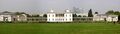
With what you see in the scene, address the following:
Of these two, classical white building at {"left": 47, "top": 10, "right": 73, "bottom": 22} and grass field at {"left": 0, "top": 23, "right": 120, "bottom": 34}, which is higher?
classical white building at {"left": 47, "top": 10, "right": 73, "bottom": 22}

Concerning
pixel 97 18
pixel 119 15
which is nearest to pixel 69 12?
pixel 97 18

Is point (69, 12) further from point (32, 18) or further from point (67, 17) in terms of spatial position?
point (32, 18)

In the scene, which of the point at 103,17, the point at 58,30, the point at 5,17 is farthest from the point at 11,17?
the point at 58,30

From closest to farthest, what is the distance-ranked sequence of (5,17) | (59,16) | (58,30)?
(58,30) → (59,16) → (5,17)

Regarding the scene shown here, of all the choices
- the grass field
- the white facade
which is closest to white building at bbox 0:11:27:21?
the white facade

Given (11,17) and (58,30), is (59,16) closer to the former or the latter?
(11,17)

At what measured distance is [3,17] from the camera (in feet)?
212

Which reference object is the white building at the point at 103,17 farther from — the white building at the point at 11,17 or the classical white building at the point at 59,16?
the white building at the point at 11,17

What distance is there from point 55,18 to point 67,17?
253cm

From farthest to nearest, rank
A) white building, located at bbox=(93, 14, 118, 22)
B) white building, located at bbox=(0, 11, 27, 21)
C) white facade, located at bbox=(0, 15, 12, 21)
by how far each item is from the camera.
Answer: white building, located at bbox=(0, 11, 27, 21), white building, located at bbox=(93, 14, 118, 22), white facade, located at bbox=(0, 15, 12, 21)

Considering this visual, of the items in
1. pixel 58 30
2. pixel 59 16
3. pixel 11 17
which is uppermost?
pixel 59 16

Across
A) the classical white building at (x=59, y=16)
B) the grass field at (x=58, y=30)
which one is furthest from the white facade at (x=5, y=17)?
the grass field at (x=58, y=30)

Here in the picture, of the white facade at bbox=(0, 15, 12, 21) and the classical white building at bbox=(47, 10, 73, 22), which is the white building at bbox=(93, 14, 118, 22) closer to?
the classical white building at bbox=(47, 10, 73, 22)

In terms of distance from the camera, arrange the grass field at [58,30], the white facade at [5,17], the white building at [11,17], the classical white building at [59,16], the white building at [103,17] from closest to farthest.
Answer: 1. the grass field at [58,30]
2. the white facade at [5,17]
3. the white building at [103,17]
4. the white building at [11,17]
5. the classical white building at [59,16]
